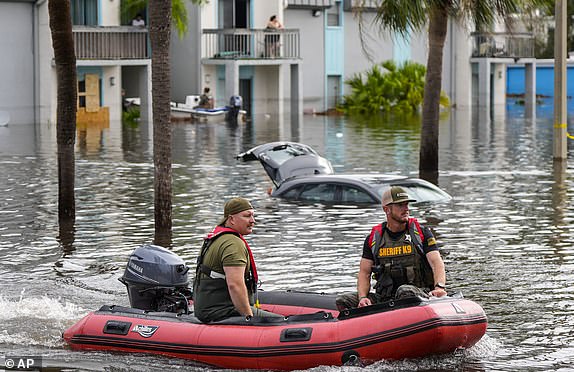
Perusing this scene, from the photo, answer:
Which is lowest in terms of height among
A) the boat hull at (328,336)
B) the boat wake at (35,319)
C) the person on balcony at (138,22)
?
the boat wake at (35,319)

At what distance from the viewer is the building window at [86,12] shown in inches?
2015

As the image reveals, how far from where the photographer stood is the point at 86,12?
51.5 metres

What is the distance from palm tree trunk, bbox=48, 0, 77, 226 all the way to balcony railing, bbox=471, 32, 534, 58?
50462 millimetres

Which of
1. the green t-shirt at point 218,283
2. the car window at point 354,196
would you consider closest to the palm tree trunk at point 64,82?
the car window at point 354,196

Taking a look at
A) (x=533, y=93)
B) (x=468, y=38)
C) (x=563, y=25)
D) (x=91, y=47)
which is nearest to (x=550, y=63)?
(x=533, y=93)

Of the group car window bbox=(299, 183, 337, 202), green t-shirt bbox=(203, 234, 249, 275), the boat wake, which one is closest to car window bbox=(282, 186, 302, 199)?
car window bbox=(299, 183, 337, 202)

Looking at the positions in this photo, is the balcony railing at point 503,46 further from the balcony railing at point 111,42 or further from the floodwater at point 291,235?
the floodwater at point 291,235

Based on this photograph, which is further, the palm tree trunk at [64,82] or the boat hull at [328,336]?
the palm tree trunk at [64,82]

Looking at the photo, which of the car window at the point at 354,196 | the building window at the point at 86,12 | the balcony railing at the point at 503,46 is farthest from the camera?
the balcony railing at the point at 503,46

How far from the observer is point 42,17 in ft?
162

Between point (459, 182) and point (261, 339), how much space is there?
17709 mm

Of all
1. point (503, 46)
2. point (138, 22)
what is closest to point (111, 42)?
point (138, 22)

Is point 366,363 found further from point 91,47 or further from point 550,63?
point 550,63

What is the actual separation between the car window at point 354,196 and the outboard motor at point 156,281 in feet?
36.6
